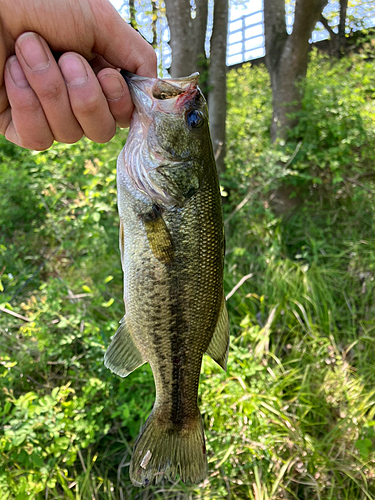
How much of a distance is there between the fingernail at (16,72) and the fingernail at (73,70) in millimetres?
152

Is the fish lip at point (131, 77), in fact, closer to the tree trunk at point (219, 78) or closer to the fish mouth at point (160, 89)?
the fish mouth at point (160, 89)

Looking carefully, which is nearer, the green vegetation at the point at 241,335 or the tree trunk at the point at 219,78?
the green vegetation at the point at 241,335

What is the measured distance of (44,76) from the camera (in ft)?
4.22

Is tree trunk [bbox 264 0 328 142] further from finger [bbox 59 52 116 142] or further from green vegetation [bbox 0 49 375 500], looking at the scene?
finger [bbox 59 52 116 142]

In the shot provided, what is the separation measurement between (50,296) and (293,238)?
11.9 feet

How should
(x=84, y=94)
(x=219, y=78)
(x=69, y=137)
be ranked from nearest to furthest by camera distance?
(x=84, y=94), (x=69, y=137), (x=219, y=78)

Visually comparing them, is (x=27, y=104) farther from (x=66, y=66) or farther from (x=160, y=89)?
(x=160, y=89)

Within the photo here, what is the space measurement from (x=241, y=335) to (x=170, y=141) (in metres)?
2.56

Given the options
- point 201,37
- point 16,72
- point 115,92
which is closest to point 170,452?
point 115,92

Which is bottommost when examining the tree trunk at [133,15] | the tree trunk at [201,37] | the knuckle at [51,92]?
the knuckle at [51,92]

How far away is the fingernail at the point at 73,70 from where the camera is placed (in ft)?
4.35

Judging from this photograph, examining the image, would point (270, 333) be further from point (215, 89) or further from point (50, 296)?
point (215, 89)

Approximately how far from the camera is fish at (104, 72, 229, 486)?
141cm

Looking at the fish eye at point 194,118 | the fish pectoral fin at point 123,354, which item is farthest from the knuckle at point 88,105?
the fish pectoral fin at point 123,354
